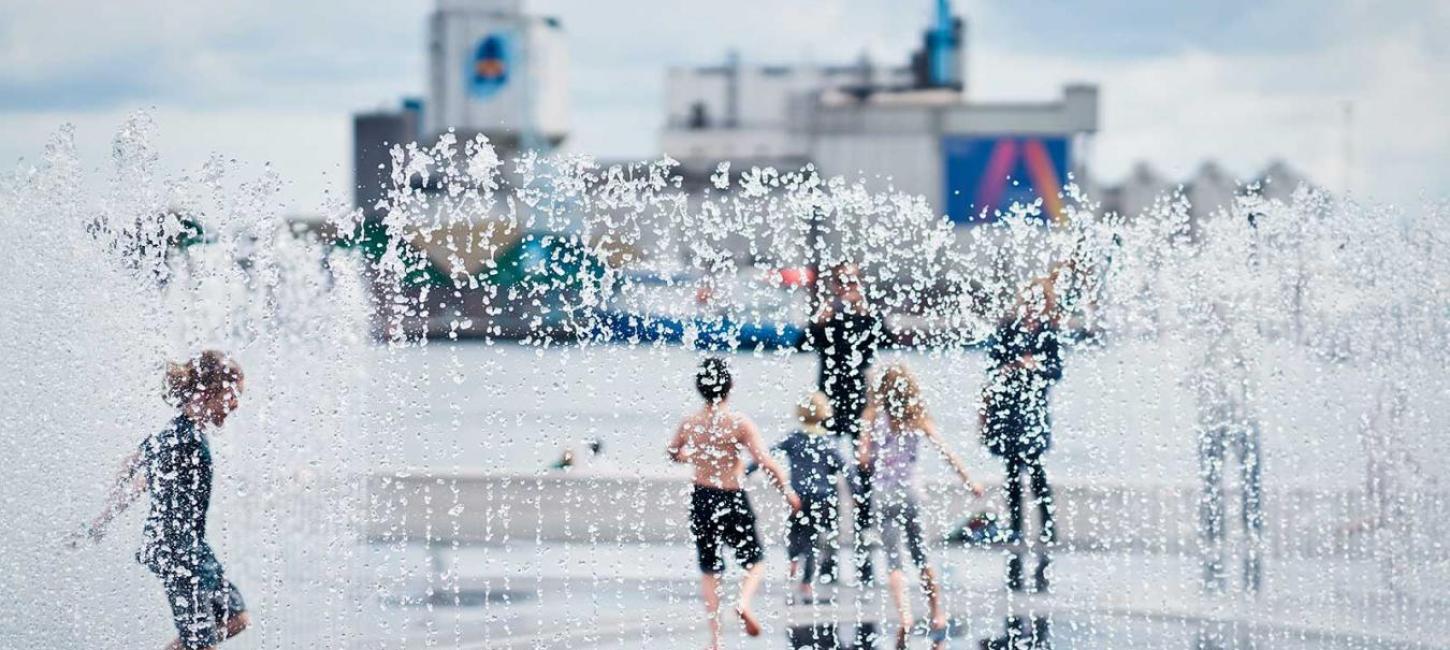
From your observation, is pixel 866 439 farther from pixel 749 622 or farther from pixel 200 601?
pixel 200 601

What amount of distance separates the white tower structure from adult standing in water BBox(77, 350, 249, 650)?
203 feet

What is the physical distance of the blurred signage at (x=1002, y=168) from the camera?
59906 millimetres

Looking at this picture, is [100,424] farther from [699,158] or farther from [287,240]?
[699,158]

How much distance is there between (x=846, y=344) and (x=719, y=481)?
1322mm

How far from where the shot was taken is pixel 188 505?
622 centimetres

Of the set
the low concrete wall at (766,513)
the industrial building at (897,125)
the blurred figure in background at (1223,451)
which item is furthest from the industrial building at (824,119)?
the blurred figure in background at (1223,451)

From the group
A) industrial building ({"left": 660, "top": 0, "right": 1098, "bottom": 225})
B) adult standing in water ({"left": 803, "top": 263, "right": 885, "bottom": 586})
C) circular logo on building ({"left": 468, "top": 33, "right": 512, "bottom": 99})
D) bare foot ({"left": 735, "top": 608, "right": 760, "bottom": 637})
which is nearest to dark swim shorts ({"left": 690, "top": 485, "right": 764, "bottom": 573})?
bare foot ({"left": 735, "top": 608, "right": 760, "bottom": 637})

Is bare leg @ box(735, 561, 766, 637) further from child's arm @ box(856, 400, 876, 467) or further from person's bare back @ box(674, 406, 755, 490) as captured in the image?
child's arm @ box(856, 400, 876, 467)

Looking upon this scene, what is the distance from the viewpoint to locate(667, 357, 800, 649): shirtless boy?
662 cm

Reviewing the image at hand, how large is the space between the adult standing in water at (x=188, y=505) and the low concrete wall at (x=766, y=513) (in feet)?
10.00

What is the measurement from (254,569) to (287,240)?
3.13 metres

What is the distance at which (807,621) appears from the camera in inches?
286

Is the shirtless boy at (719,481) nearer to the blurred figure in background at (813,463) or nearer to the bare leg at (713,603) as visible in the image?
the bare leg at (713,603)

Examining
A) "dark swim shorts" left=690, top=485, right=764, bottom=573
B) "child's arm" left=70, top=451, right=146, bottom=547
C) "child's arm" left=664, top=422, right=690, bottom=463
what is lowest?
"dark swim shorts" left=690, top=485, right=764, bottom=573
